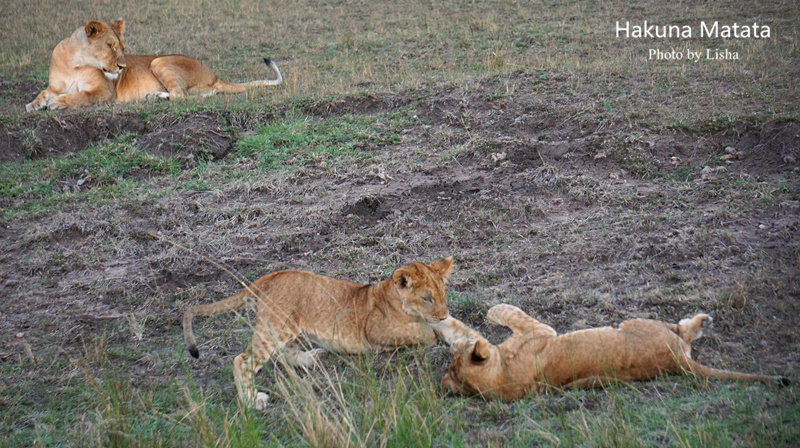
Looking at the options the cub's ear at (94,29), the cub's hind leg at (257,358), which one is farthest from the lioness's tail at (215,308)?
the cub's ear at (94,29)

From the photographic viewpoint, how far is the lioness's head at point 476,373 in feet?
11.6

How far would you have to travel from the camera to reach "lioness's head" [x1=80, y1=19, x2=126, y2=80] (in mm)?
9562

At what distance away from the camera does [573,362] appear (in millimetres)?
3428

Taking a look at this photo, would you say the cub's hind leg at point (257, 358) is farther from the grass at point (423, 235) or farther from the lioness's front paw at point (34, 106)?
the lioness's front paw at point (34, 106)

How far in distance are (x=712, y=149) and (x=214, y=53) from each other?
9184 mm

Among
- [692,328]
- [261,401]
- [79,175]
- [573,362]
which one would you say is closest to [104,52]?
[79,175]

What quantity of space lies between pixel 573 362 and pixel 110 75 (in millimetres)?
8296

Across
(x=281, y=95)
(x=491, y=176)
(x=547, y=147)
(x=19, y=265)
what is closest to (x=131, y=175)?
(x=19, y=265)

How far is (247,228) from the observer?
6.07 metres

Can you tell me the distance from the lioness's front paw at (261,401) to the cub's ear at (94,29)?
7420 millimetres

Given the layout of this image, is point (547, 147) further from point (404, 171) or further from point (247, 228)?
point (247, 228)

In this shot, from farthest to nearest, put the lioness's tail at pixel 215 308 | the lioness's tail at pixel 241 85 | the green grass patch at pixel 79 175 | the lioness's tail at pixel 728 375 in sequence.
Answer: the lioness's tail at pixel 241 85, the green grass patch at pixel 79 175, the lioness's tail at pixel 215 308, the lioness's tail at pixel 728 375

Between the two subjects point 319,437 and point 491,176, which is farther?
point 491,176

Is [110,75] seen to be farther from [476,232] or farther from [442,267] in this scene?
[442,267]
